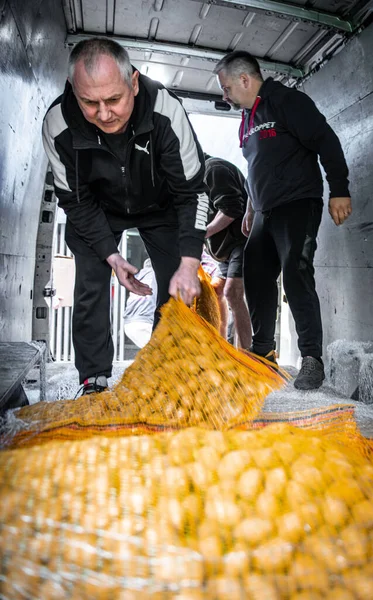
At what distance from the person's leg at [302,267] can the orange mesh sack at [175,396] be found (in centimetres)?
93

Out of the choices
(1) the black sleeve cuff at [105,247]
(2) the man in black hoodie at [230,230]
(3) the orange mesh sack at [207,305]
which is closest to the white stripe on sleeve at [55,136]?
(1) the black sleeve cuff at [105,247]

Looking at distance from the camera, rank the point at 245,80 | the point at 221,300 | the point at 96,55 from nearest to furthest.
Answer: the point at 96,55
the point at 245,80
the point at 221,300

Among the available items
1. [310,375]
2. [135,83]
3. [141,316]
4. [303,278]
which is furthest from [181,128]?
[141,316]

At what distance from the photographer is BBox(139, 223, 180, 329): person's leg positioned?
204 centimetres

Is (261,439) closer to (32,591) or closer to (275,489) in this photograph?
(275,489)

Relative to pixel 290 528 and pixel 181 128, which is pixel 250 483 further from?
pixel 181 128

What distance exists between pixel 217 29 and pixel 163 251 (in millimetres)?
1599

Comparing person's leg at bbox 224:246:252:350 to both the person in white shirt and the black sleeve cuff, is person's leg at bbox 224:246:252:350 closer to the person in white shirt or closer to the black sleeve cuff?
the person in white shirt

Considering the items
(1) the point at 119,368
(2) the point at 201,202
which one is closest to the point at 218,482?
(2) the point at 201,202

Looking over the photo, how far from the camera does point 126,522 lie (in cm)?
54

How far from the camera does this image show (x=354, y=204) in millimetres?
2518

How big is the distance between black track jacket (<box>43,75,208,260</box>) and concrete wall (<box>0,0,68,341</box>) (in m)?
0.21

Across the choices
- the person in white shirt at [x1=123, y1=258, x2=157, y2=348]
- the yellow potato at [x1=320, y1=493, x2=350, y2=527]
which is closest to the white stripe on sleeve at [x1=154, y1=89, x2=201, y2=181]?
the yellow potato at [x1=320, y1=493, x2=350, y2=527]

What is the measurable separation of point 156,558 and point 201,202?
4.99 feet
